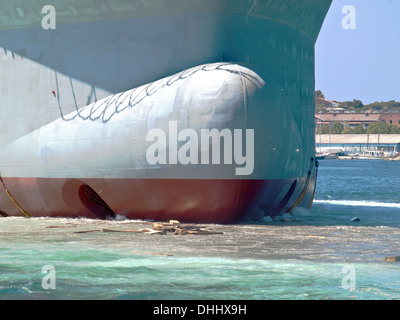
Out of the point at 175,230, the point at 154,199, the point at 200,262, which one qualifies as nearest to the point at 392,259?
the point at 200,262

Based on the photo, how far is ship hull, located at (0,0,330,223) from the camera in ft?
70.7

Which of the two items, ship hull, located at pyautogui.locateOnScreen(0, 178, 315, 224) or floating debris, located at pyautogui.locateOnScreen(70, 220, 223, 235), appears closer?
floating debris, located at pyautogui.locateOnScreen(70, 220, 223, 235)

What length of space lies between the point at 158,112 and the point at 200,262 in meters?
7.54

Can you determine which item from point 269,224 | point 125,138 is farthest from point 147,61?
point 269,224

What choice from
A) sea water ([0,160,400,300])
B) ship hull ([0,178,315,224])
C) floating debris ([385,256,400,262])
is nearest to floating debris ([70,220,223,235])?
sea water ([0,160,400,300])

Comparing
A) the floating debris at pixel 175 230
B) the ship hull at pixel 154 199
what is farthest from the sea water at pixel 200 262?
the ship hull at pixel 154 199

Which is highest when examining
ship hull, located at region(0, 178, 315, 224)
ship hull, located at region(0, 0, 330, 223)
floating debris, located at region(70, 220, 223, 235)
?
ship hull, located at region(0, 0, 330, 223)

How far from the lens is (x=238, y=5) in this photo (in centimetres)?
2312

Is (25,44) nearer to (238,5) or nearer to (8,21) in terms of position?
(8,21)

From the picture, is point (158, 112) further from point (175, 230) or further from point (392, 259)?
point (392, 259)

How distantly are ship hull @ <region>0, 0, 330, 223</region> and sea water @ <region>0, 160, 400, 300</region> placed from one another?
1380 millimetres

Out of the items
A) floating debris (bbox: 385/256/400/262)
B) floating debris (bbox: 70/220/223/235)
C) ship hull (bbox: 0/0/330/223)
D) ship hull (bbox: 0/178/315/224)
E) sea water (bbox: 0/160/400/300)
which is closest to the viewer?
sea water (bbox: 0/160/400/300)

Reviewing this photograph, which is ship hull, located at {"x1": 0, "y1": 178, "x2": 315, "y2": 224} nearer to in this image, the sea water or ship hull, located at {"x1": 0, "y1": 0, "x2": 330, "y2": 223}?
ship hull, located at {"x1": 0, "y1": 0, "x2": 330, "y2": 223}
